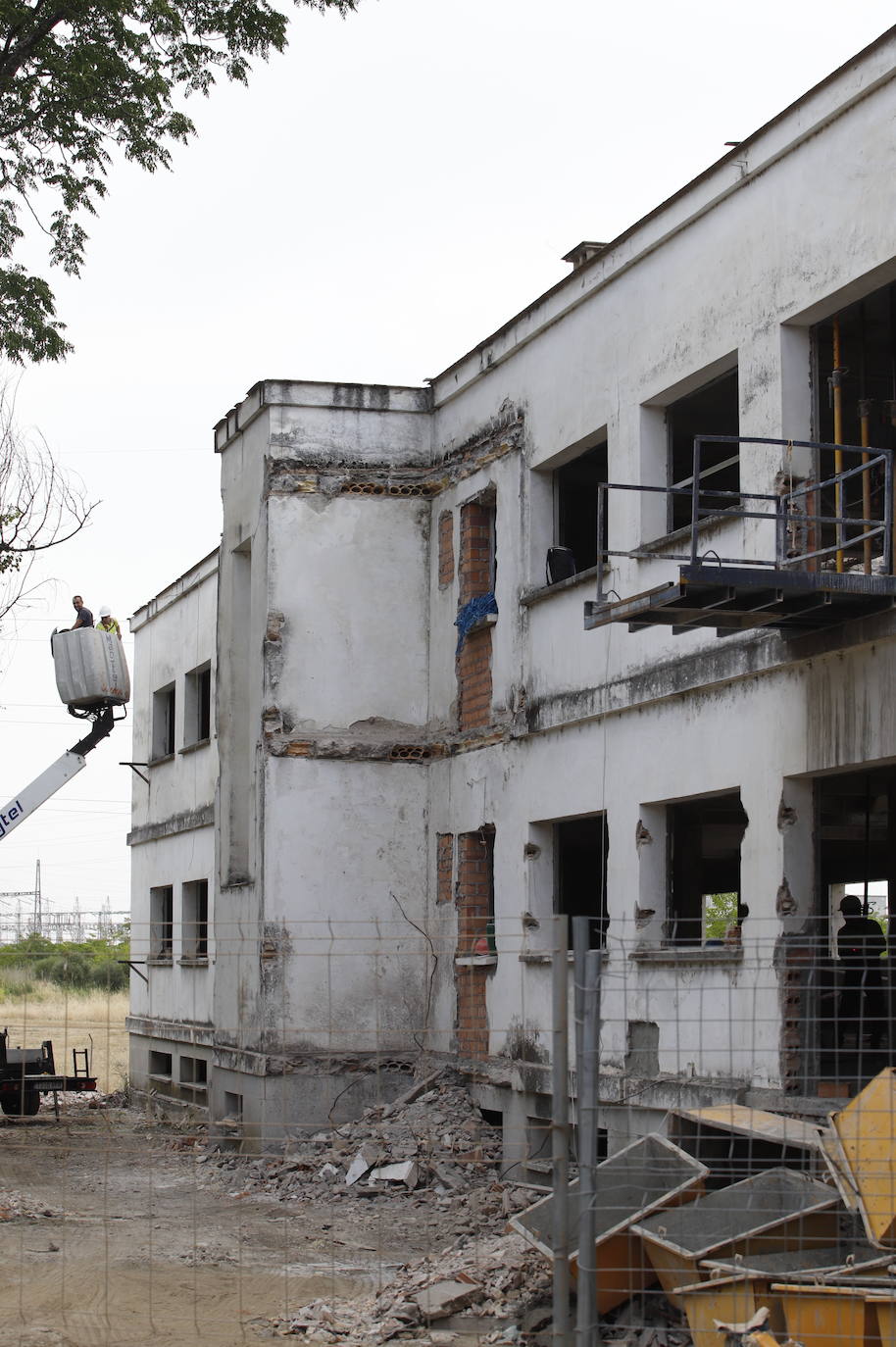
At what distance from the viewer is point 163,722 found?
95.6 feet

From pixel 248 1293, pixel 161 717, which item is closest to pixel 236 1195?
pixel 248 1293

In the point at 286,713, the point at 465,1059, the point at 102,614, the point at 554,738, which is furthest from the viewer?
the point at 102,614

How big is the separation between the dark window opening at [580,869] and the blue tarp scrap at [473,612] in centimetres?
218

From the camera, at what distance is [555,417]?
15070 millimetres

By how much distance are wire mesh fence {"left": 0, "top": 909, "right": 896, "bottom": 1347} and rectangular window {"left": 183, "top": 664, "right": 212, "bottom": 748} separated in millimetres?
4769

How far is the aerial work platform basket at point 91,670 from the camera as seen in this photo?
20750mm

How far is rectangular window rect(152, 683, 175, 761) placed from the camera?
95.0ft

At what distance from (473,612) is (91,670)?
20.7 ft

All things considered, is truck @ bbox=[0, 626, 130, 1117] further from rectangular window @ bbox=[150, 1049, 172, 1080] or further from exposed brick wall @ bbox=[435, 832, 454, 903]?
exposed brick wall @ bbox=[435, 832, 454, 903]

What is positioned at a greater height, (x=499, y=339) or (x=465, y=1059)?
(x=499, y=339)

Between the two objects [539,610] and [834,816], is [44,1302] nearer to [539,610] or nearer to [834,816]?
[539,610]

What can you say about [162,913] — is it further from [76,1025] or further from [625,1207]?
[625,1207]

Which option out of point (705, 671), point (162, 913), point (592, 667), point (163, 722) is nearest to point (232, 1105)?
point (592, 667)

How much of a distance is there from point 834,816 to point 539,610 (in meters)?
5.33
